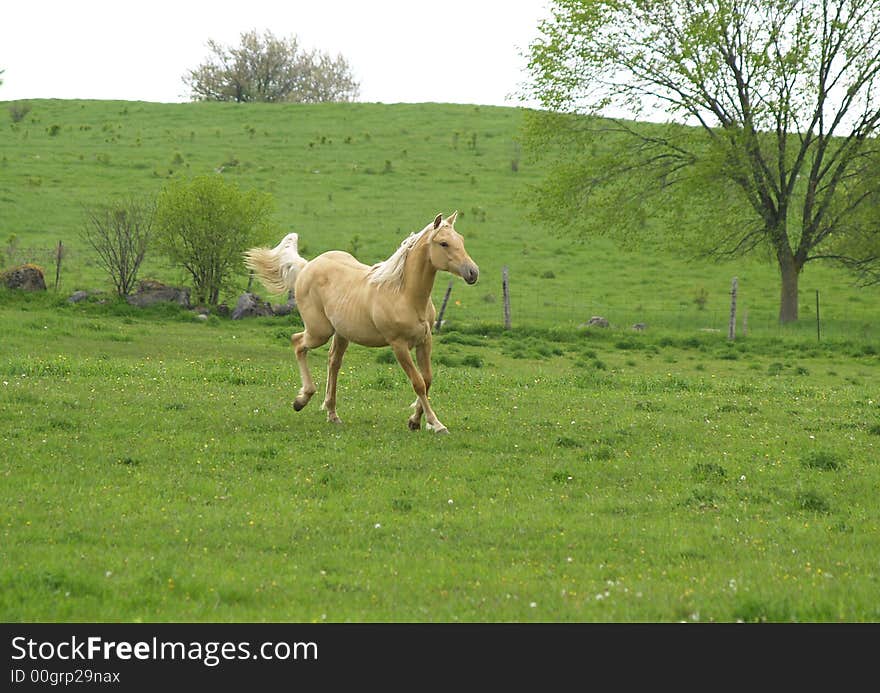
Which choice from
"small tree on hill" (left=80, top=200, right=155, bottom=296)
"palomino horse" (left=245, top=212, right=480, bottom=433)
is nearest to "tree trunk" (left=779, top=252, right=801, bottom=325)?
"small tree on hill" (left=80, top=200, right=155, bottom=296)

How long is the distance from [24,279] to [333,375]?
18872mm

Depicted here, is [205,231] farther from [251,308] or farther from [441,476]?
[441,476]

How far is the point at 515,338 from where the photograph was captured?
92.8ft

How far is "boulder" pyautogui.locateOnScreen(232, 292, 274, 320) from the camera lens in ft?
94.9

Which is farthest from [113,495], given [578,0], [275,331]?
[578,0]

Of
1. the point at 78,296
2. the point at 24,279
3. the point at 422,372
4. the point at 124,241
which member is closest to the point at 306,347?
the point at 422,372

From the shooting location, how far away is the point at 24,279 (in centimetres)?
2886

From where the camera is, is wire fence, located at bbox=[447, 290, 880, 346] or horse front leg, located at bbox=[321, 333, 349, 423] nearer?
horse front leg, located at bbox=[321, 333, 349, 423]

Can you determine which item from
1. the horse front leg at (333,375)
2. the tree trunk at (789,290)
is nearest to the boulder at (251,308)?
the horse front leg at (333,375)

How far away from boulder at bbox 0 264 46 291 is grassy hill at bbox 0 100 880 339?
2.04 m

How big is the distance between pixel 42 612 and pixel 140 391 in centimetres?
964

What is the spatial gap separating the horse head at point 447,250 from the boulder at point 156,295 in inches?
713

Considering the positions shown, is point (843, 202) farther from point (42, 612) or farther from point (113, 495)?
point (42, 612)

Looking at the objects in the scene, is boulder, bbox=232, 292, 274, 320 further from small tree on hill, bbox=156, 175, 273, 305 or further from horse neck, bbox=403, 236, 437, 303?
horse neck, bbox=403, 236, 437, 303
